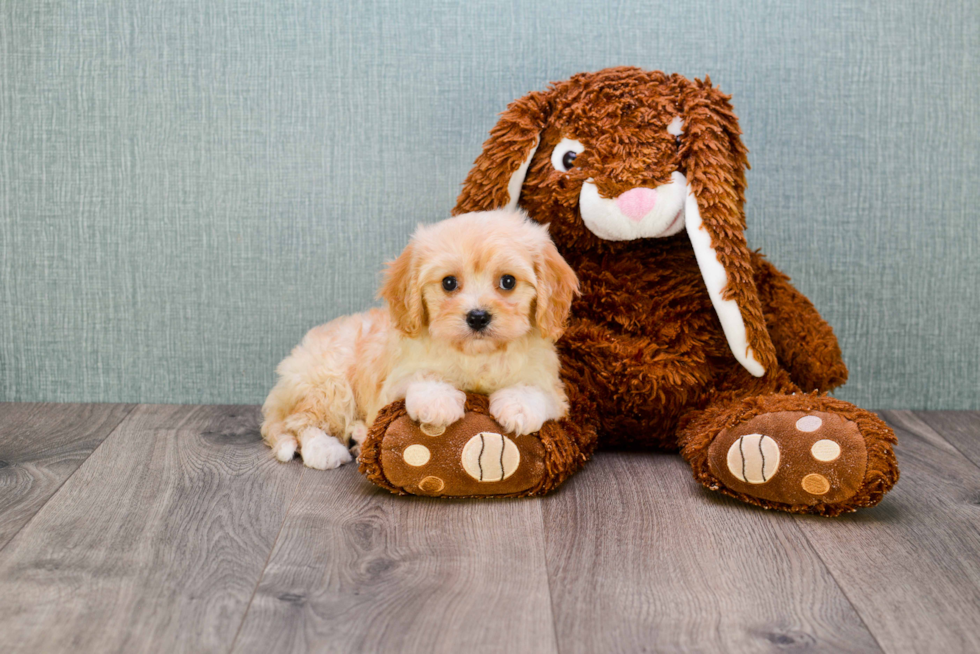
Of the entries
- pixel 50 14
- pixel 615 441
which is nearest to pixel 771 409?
pixel 615 441

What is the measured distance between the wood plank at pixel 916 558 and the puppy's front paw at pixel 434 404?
648 millimetres

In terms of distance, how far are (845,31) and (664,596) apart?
5.11 feet

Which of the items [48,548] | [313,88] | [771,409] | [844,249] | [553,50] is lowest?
[48,548]

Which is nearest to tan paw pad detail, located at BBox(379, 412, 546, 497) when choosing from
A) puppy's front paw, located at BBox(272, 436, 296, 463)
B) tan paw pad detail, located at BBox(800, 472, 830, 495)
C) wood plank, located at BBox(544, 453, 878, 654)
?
wood plank, located at BBox(544, 453, 878, 654)

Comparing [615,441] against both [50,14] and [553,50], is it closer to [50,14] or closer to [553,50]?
[553,50]

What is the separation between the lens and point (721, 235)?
1710 millimetres

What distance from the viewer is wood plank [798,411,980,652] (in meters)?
1.21

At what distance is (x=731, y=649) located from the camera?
1150 millimetres

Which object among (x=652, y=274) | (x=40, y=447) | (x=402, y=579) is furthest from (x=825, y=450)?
(x=40, y=447)

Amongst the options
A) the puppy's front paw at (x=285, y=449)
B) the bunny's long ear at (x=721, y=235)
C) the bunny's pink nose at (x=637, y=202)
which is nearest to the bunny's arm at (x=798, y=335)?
the bunny's long ear at (x=721, y=235)

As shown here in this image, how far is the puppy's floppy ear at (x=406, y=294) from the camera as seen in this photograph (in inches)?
64.5

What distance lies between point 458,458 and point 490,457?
0.06m

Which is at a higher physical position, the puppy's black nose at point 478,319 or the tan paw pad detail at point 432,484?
the puppy's black nose at point 478,319

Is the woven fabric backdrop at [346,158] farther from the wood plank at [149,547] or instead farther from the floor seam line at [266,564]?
the floor seam line at [266,564]
